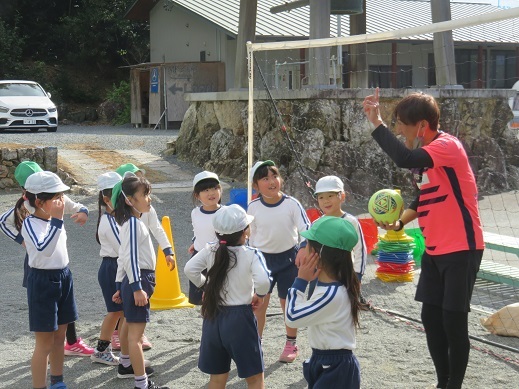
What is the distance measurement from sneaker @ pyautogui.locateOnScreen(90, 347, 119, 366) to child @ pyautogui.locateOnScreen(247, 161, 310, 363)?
1.02m

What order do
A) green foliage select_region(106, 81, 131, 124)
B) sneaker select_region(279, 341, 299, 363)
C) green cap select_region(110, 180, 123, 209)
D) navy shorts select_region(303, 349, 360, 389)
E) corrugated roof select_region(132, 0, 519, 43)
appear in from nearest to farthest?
1. navy shorts select_region(303, 349, 360, 389)
2. green cap select_region(110, 180, 123, 209)
3. sneaker select_region(279, 341, 299, 363)
4. corrugated roof select_region(132, 0, 519, 43)
5. green foliage select_region(106, 81, 131, 124)

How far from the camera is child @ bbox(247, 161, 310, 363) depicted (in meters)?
5.36

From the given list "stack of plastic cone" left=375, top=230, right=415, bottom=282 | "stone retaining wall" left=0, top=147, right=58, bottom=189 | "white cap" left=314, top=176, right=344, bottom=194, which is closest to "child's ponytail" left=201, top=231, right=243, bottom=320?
"white cap" left=314, top=176, right=344, bottom=194

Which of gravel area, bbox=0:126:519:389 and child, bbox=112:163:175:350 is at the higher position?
child, bbox=112:163:175:350

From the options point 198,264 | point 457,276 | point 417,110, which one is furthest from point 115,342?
point 417,110

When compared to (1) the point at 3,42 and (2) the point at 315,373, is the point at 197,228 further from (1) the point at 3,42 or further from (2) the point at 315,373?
(1) the point at 3,42

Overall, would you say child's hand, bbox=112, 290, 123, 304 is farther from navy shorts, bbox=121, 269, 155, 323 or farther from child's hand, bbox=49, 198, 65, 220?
child's hand, bbox=49, 198, 65, 220

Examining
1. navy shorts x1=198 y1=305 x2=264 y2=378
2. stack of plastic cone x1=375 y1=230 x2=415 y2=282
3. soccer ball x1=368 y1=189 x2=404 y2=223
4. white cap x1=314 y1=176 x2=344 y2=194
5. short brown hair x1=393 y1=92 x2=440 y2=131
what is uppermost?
short brown hair x1=393 y1=92 x2=440 y2=131

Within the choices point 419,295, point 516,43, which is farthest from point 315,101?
point 516,43

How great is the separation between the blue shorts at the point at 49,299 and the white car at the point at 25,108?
658 inches

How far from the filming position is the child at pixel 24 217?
16.4 feet

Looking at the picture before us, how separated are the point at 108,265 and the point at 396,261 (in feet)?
11.3

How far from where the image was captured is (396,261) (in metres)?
7.73

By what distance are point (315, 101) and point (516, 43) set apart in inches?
621
